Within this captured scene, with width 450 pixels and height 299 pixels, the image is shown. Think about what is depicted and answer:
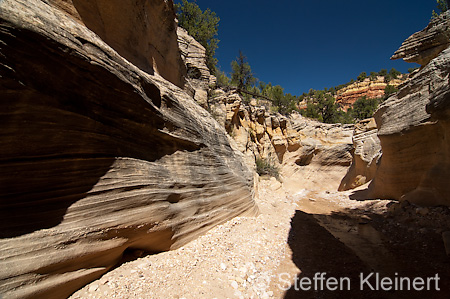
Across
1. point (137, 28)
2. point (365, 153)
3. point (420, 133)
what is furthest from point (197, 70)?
point (365, 153)

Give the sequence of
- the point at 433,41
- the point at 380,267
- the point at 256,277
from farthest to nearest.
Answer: the point at 433,41 < the point at 380,267 < the point at 256,277

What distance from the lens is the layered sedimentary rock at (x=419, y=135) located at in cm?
504

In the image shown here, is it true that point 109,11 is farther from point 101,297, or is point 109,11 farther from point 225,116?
point 225,116

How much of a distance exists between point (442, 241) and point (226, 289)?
4536 millimetres

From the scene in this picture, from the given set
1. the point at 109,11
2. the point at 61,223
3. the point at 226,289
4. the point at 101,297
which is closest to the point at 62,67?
the point at 61,223

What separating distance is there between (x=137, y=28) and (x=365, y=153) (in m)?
12.8

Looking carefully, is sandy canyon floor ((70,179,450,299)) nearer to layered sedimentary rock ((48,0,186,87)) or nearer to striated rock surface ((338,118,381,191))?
layered sedimentary rock ((48,0,186,87))

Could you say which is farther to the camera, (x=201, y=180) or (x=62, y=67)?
(x=201, y=180)

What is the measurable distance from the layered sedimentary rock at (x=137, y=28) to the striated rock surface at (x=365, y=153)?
36.7 ft

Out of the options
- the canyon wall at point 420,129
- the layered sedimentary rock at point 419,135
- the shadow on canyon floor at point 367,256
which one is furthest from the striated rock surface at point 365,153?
the shadow on canyon floor at point 367,256

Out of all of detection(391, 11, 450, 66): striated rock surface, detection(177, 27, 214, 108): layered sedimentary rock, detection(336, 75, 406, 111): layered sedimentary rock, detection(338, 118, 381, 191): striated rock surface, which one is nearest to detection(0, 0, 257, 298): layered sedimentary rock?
detection(177, 27, 214, 108): layered sedimentary rock

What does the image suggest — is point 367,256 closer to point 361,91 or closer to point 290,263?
point 290,263

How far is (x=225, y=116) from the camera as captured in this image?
12258mm

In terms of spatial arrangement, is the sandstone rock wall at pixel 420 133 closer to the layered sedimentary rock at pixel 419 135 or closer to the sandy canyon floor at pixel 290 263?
the layered sedimentary rock at pixel 419 135
